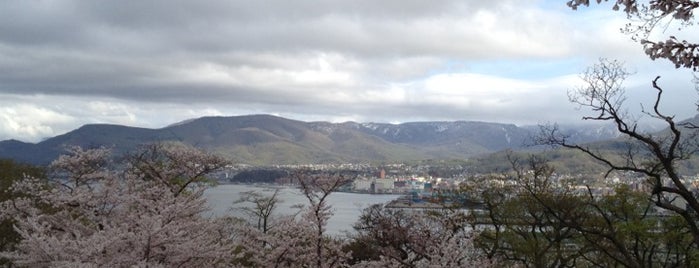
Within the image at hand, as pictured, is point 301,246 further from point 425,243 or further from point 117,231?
point 117,231

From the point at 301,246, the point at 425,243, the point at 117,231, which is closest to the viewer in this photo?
the point at 117,231

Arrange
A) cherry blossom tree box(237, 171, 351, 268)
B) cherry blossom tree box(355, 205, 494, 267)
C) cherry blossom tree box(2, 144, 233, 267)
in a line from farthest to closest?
cherry blossom tree box(237, 171, 351, 268), cherry blossom tree box(355, 205, 494, 267), cherry blossom tree box(2, 144, 233, 267)

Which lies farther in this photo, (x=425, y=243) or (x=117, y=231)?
(x=425, y=243)

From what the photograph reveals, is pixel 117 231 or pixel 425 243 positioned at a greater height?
pixel 117 231

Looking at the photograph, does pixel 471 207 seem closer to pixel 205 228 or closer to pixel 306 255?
pixel 306 255

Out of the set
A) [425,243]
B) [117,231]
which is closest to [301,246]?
[425,243]

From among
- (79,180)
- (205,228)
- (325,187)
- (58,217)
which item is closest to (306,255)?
(205,228)

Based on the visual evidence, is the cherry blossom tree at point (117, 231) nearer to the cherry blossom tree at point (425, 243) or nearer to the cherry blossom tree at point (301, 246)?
the cherry blossom tree at point (301, 246)

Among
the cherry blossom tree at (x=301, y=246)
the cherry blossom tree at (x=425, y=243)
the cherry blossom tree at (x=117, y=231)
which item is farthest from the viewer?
the cherry blossom tree at (x=301, y=246)

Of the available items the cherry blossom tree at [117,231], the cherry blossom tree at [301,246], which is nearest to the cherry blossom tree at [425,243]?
the cherry blossom tree at [301,246]

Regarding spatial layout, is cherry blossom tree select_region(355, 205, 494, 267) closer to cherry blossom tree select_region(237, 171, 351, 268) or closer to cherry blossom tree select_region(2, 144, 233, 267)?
cherry blossom tree select_region(237, 171, 351, 268)

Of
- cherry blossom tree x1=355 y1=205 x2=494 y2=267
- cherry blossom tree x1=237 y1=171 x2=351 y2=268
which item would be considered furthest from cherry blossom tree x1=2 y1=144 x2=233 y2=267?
cherry blossom tree x1=355 y1=205 x2=494 y2=267
